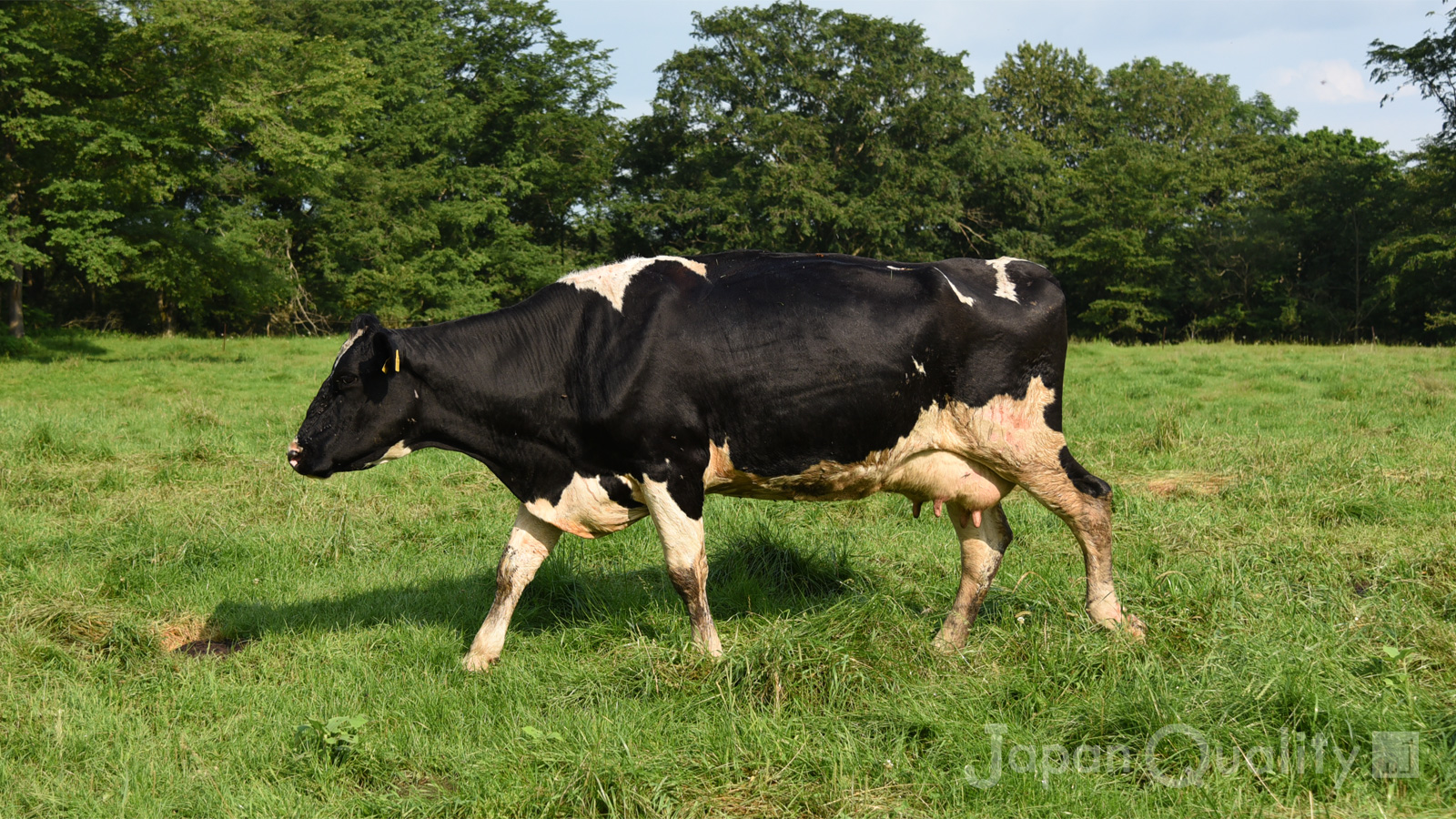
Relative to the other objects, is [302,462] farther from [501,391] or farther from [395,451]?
[501,391]

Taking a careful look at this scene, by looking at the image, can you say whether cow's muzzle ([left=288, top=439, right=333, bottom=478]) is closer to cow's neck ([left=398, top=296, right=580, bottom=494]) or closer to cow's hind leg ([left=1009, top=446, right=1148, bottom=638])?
cow's neck ([left=398, top=296, right=580, bottom=494])

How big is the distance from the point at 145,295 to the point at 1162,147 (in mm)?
46176

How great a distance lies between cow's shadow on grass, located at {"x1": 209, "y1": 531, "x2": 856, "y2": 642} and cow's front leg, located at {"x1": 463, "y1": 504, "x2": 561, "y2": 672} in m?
0.40

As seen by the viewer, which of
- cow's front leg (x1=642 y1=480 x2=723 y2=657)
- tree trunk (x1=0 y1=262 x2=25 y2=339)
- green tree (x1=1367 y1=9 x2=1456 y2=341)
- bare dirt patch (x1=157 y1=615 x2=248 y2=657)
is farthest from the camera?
green tree (x1=1367 y1=9 x2=1456 y2=341)

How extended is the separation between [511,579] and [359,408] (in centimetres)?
114

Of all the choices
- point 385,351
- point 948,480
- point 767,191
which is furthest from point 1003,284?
point 767,191

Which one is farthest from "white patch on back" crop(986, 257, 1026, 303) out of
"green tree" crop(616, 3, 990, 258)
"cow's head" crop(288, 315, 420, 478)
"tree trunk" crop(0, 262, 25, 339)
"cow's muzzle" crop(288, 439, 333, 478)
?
"green tree" crop(616, 3, 990, 258)

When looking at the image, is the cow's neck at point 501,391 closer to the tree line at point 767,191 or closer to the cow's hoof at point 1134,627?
the cow's hoof at point 1134,627

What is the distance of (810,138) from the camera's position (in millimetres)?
39719

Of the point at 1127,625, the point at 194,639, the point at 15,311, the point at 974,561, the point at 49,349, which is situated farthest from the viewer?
the point at 15,311

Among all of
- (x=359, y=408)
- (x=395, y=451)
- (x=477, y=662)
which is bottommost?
(x=477, y=662)

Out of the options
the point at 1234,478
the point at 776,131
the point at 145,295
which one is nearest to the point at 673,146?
the point at 776,131

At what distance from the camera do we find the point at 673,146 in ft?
141

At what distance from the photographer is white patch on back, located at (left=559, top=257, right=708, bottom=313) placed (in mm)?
5211
